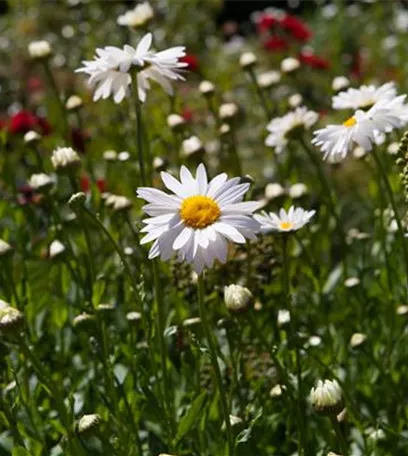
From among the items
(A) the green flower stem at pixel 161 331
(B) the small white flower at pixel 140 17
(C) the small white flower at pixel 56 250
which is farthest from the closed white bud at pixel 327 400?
(B) the small white flower at pixel 140 17

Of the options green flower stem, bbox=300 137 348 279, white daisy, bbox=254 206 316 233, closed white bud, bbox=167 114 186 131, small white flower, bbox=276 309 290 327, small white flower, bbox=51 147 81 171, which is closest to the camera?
white daisy, bbox=254 206 316 233

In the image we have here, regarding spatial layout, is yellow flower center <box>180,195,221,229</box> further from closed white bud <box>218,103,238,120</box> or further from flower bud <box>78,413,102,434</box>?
closed white bud <box>218,103,238,120</box>

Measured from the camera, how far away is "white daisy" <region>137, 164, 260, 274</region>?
153 cm

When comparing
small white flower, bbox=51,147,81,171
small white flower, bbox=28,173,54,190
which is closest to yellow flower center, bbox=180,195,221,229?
small white flower, bbox=51,147,81,171

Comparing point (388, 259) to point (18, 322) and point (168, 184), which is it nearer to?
point (168, 184)

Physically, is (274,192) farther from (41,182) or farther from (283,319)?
(41,182)

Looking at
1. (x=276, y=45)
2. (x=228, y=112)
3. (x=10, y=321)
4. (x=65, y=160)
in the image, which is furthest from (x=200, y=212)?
(x=276, y=45)

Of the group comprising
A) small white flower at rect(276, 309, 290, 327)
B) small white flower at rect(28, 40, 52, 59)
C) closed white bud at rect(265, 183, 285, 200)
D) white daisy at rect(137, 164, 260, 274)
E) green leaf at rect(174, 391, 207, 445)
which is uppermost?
white daisy at rect(137, 164, 260, 274)

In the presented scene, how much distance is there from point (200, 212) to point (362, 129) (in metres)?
0.40

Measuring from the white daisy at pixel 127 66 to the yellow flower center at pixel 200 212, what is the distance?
36 centimetres

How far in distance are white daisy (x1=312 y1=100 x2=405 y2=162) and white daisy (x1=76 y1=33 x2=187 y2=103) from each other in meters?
0.30

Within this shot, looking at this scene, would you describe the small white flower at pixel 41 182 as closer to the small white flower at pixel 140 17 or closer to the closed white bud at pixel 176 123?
the closed white bud at pixel 176 123

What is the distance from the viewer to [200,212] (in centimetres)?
158

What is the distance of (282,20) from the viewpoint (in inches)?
189
